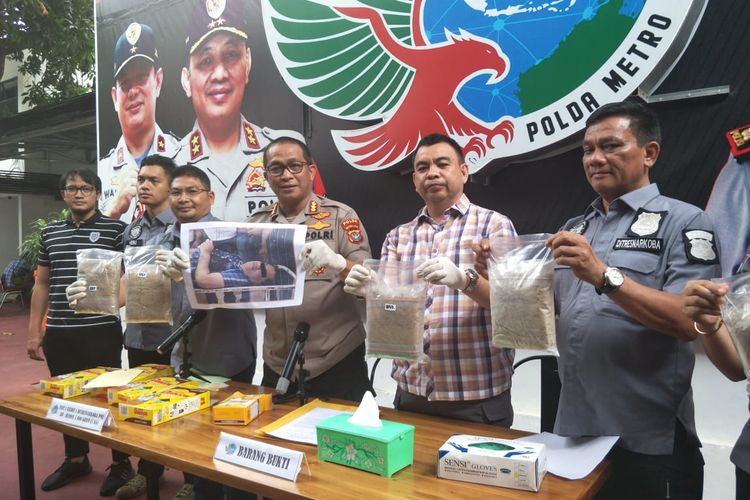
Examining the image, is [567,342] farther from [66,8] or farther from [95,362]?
[66,8]

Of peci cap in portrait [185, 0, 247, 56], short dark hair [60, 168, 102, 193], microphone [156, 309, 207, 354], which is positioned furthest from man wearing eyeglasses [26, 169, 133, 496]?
peci cap in portrait [185, 0, 247, 56]

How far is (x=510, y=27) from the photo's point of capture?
2.40m

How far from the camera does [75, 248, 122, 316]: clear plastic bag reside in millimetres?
1926

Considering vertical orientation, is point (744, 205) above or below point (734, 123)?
below

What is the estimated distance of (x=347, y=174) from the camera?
3.03 meters

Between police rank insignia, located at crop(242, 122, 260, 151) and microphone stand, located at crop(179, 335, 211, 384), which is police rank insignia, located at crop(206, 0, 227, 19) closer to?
police rank insignia, located at crop(242, 122, 260, 151)

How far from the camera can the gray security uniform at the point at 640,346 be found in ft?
3.88

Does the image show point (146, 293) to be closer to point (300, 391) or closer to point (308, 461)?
point (300, 391)

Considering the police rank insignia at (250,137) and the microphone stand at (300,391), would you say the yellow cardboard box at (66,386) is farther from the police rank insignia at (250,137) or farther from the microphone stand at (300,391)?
the police rank insignia at (250,137)

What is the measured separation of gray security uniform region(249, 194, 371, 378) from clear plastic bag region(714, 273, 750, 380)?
116 cm

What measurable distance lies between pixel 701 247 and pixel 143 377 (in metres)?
1.85

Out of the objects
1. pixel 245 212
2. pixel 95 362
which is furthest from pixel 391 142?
pixel 95 362

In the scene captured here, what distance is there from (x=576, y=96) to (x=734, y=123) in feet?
2.00

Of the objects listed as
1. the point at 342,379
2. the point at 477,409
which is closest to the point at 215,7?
the point at 342,379
